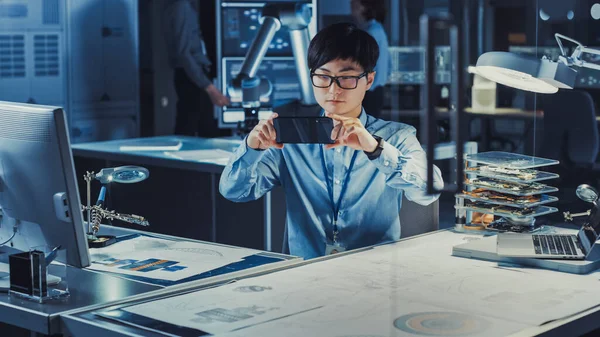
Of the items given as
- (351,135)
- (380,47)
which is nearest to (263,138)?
(351,135)

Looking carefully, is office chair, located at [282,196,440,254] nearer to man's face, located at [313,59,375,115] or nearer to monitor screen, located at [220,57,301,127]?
man's face, located at [313,59,375,115]

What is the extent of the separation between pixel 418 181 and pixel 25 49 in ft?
10.9

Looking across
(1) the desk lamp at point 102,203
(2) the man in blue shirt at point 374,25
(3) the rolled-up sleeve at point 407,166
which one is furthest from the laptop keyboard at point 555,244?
(2) the man in blue shirt at point 374,25

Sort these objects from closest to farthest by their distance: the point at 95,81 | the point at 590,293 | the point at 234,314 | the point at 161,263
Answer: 1. the point at 234,314
2. the point at 590,293
3. the point at 161,263
4. the point at 95,81

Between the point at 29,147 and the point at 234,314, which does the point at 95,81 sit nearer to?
the point at 29,147

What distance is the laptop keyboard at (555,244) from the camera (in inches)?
93.7

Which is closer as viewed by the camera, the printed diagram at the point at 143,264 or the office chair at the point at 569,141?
the printed diagram at the point at 143,264

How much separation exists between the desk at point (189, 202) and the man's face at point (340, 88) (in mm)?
1262

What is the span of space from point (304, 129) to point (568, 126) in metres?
1.30

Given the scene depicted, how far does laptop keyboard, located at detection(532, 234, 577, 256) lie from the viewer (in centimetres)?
238

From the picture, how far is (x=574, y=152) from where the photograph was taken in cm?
345

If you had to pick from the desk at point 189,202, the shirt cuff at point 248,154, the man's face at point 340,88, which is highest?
the man's face at point 340,88

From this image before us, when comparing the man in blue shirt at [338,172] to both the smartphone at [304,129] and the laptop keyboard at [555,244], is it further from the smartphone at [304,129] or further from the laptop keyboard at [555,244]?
the laptop keyboard at [555,244]

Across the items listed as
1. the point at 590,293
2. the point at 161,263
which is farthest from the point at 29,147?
the point at 590,293
